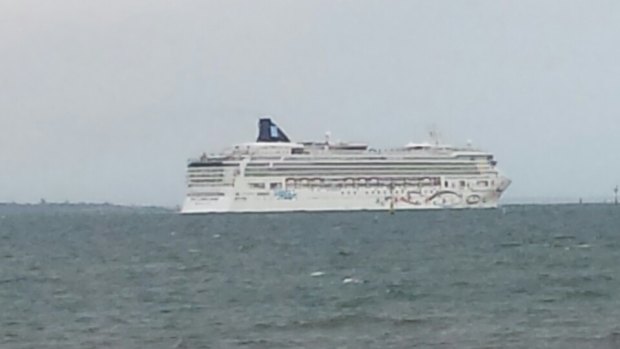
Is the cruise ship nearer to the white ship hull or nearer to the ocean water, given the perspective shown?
the white ship hull

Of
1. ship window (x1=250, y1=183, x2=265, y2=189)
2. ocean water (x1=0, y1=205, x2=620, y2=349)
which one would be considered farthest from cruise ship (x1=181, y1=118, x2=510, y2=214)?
ocean water (x1=0, y1=205, x2=620, y2=349)

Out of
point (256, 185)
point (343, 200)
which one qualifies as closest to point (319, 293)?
point (256, 185)

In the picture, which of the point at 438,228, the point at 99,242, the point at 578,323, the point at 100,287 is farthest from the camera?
the point at 438,228

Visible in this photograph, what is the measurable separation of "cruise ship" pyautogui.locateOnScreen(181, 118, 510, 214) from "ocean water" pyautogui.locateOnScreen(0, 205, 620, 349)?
3489 centimetres

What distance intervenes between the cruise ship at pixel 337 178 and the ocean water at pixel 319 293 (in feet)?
114

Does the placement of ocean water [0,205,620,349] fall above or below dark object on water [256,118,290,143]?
below

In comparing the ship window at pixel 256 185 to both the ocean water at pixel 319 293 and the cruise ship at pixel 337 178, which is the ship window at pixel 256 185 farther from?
the ocean water at pixel 319 293

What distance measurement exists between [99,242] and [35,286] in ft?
91.5

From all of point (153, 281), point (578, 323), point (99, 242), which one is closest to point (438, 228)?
point (99, 242)

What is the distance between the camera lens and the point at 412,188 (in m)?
97.8

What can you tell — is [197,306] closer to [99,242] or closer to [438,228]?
[99,242]

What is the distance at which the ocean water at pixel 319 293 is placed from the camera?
2205cm

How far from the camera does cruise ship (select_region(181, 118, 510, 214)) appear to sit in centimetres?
9544

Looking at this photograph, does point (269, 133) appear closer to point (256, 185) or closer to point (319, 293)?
point (256, 185)
